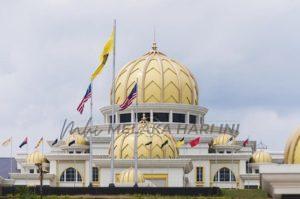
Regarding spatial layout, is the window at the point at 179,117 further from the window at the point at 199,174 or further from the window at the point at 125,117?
the window at the point at 199,174

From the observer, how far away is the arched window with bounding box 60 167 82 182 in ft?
258

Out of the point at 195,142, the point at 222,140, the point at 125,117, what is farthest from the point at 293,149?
the point at 125,117

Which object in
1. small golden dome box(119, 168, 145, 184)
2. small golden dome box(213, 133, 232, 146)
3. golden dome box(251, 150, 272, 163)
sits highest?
small golden dome box(213, 133, 232, 146)

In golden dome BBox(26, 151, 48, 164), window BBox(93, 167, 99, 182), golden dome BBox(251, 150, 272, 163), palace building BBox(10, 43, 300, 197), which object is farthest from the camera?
golden dome BBox(26, 151, 48, 164)

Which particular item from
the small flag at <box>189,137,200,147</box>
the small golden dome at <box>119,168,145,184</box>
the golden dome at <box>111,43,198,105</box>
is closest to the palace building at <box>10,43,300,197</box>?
the golden dome at <box>111,43,198,105</box>

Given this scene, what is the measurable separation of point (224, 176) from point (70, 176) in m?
12.5

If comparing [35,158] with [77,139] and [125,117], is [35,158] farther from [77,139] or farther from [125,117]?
[125,117]

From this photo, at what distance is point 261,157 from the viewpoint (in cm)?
7962

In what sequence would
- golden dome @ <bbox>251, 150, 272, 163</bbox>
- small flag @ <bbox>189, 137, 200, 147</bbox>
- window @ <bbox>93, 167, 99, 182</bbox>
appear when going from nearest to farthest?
small flag @ <bbox>189, 137, 200, 147</bbox> < window @ <bbox>93, 167, 99, 182</bbox> < golden dome @ <bbox>251, 150, 272, 163</bbox>

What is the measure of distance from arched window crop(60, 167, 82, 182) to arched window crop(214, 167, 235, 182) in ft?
36.6

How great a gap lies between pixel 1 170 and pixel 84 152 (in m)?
33.1

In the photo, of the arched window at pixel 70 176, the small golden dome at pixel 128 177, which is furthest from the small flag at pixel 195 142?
the small golden dome at pixel 128 177

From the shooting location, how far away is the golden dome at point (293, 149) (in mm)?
42000

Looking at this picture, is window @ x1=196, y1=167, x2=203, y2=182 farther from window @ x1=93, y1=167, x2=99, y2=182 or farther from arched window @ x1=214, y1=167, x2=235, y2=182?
window @ x1=93, y1=167, x2=99, y2=182
